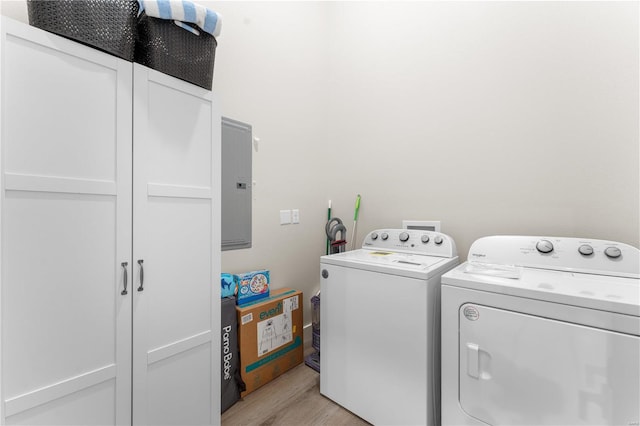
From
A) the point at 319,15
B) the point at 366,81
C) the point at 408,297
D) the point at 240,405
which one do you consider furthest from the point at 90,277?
the point at 319,15

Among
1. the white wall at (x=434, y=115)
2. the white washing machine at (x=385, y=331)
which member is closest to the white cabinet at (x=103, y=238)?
the white wall at (x=434, y=115)

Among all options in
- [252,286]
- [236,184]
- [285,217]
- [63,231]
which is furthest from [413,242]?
[63,231]

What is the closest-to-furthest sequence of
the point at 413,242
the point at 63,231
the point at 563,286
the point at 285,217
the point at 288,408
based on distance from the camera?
the point at 63,231
the point at 563,286
the point at 288,408
the point at 413,242
the point at 285,217

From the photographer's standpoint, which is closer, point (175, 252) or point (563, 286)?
point (563, 286)

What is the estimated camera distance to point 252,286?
6.11 ft

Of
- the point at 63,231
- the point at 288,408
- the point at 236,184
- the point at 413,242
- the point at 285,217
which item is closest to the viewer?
the point at 63,231

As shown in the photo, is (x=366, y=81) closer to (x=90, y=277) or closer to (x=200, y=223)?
(x=200, y=223)

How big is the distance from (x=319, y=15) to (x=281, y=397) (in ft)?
9.75

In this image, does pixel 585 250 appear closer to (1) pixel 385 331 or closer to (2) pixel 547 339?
(2) pixel 547 339

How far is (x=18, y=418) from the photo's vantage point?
2.82 feet

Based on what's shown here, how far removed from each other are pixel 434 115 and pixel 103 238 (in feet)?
6.49

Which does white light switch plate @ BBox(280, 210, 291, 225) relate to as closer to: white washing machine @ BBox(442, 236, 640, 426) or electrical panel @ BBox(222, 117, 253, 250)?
electrical panel @ BBox(222, 117, 253, 250)

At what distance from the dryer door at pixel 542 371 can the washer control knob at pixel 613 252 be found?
0.53 metres

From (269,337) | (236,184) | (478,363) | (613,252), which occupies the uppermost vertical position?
(236,184)
